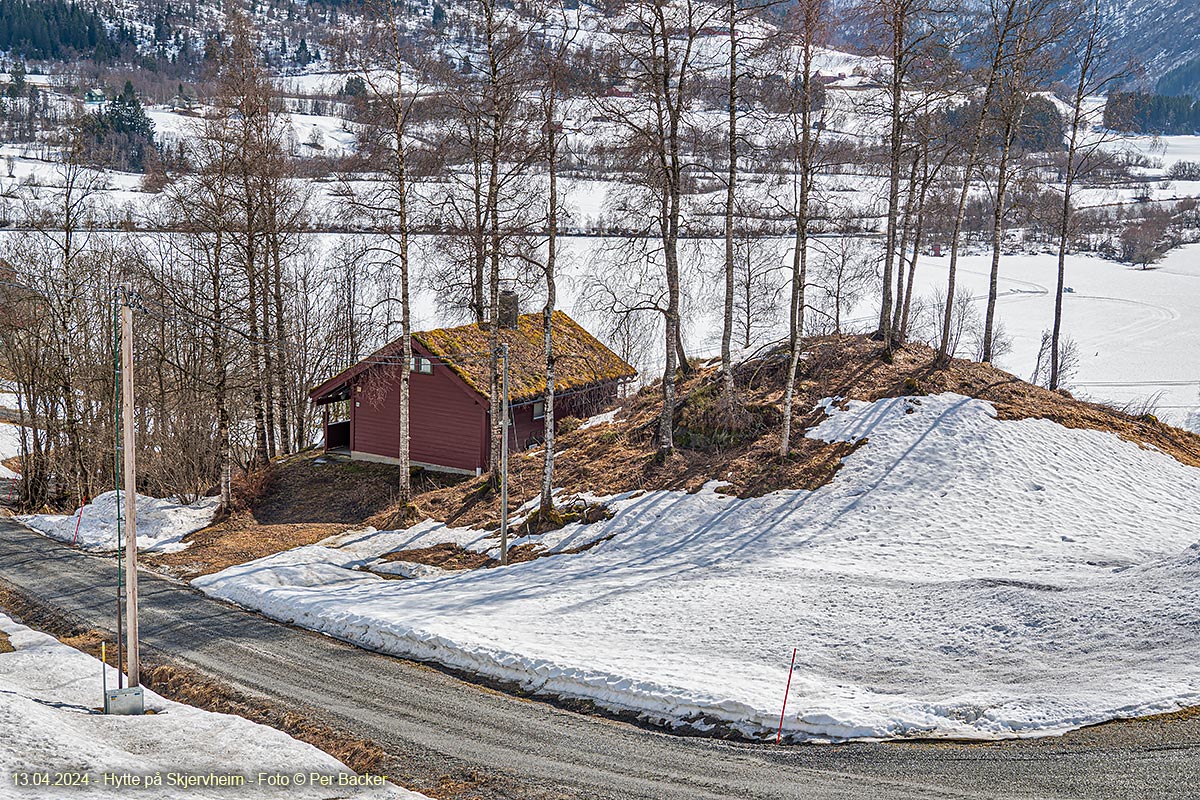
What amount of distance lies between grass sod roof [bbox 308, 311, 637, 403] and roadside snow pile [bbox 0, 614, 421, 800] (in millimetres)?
14366

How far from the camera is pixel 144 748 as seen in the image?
1257cm

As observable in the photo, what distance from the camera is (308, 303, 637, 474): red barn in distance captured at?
30297 mm

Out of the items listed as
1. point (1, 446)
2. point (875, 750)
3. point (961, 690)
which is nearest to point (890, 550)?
point (961, 690)

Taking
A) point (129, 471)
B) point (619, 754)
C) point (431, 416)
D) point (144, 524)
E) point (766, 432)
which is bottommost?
point (144, 524)

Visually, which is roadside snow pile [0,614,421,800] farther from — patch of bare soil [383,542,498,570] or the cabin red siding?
the cabin red siding

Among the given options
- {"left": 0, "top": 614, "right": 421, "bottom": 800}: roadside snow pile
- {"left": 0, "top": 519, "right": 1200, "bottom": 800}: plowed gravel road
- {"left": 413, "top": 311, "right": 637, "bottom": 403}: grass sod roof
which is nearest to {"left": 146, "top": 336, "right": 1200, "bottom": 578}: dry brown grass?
{"left": 413, "top": 311, "right": 637, "bottom": 403}: grass sod roof

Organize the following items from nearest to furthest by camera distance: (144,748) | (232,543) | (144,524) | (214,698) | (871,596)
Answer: (144,748)
(214,698)
(871,596)
(232,543)
(144,524)

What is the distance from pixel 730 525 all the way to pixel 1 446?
56126mm

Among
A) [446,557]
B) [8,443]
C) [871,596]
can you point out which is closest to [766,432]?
[871,596]

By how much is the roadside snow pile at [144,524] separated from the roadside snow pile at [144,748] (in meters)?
11.8

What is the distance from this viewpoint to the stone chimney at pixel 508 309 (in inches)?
1014

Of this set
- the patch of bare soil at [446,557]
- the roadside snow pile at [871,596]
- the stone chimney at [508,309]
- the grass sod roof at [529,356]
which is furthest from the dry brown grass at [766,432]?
the stone chimney at [508,309]

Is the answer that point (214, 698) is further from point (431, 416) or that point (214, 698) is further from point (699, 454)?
point (431, 416)

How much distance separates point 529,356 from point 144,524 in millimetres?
14095
